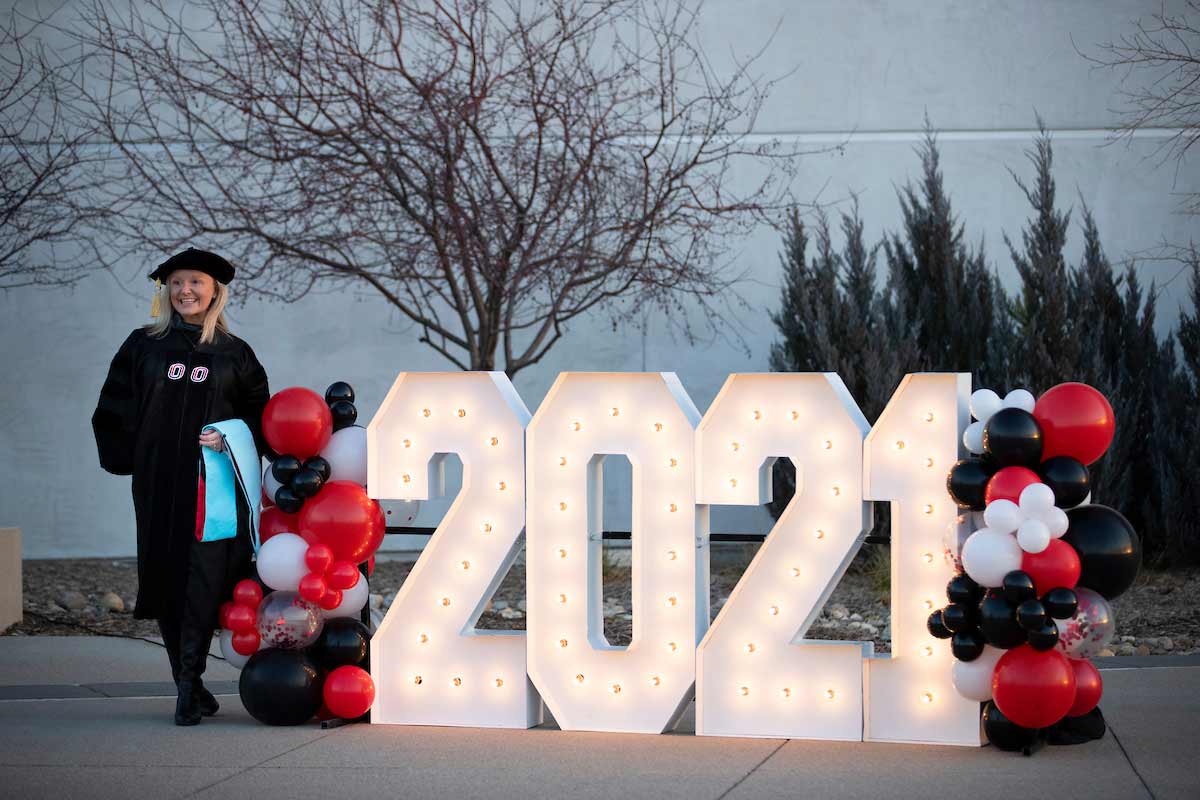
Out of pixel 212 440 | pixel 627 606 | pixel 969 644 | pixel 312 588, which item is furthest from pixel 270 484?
pixel 627 606

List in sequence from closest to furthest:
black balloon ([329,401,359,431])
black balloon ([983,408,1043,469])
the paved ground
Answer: the paved ground
black balloon ([983,408,1043,469])
black balloon ([329,401,359,431])

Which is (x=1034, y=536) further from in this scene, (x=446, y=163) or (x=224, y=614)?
(x=446, y=163)

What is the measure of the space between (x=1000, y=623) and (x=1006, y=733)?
0.45 m

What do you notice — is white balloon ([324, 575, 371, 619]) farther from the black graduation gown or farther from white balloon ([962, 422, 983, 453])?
white balloon ([962, 422, 983, 453])

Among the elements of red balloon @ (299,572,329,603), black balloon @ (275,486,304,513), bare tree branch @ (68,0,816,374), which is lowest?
red balloon @ (299,572,329,603)

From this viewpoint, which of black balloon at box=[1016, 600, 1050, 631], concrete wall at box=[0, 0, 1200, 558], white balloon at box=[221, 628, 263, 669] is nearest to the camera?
black balloon at box=[1016, 600, 1050, 631]

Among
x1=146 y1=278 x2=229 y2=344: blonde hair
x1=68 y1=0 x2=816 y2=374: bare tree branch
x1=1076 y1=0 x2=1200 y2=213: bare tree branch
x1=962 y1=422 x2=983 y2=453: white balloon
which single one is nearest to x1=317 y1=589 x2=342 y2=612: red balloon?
x1=146 y1=278 x2=229 y2=344: blonde hair

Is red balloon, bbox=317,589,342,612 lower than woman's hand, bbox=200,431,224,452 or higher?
lower

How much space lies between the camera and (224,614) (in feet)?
19.5

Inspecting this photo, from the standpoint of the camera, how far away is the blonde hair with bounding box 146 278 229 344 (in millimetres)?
6105

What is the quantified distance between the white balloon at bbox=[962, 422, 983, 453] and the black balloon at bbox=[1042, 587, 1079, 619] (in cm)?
62

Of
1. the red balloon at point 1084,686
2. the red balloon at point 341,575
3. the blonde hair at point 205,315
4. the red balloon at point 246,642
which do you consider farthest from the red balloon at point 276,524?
the red balloon at point 1084,686

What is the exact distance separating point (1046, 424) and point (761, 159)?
7.40 meters

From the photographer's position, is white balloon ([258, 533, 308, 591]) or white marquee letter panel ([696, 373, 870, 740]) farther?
white balloon ([258, 533, 308, 591])
